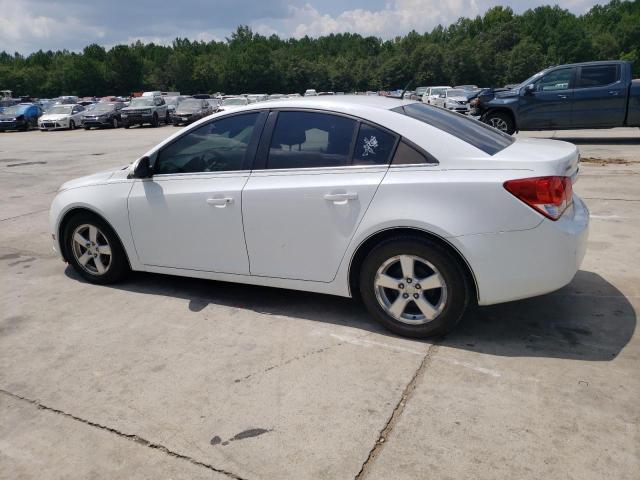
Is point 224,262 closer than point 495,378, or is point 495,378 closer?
point 495,378

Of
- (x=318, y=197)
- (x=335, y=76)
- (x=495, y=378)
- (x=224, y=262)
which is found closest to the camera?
(x=495, y=378)

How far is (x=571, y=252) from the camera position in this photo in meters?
3.44

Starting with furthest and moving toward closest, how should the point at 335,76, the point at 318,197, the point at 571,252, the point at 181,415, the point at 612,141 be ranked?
the point at 335,76 < the point at 612,141 < the point at 318,197 < the point at 571,252 < the point at 181,415

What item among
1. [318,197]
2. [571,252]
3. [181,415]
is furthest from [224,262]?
[571,252]

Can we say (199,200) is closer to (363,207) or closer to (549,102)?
(363,207)

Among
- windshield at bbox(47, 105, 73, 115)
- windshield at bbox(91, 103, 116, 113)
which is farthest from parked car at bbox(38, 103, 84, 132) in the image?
windshield at bbox(91, 103, 116, 113)

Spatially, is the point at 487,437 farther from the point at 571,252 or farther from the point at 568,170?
the point at 568,170

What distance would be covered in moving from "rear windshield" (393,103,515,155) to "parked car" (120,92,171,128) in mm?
28283

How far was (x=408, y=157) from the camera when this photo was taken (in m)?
3.63

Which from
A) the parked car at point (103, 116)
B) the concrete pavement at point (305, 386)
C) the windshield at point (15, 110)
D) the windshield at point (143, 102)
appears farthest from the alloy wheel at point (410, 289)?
the windshield at point (15, 110)

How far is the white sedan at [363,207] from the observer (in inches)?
133

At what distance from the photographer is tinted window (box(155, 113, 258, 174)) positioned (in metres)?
4.23

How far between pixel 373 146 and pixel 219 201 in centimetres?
122

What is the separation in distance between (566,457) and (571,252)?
1.35 metres
